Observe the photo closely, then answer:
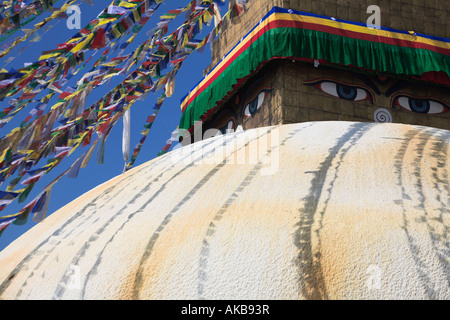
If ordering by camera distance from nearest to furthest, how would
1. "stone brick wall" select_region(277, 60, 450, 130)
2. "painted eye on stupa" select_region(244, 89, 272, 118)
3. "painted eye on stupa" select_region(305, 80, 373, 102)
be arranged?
1. "stone brick wall" select_region(277, 60, 450, 130)
2. "painted eye on stupa" select_region(305, 80, 373, 102)
3. "painted eye on stupa" select_region(244, 89, 272, 118)

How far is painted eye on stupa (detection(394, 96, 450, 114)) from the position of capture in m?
7.66

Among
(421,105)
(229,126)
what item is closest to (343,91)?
(421,105)

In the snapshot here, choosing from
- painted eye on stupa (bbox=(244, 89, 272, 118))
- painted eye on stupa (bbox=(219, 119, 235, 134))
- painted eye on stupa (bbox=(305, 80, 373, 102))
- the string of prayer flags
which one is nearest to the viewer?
the string of prayer flags

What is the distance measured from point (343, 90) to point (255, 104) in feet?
3.71

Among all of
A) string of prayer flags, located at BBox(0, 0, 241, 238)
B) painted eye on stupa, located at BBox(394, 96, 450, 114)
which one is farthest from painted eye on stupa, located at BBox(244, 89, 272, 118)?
string of prayer flags, located at BBox(0, 0, 241, 238)

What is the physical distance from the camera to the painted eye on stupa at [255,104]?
758 centimetres

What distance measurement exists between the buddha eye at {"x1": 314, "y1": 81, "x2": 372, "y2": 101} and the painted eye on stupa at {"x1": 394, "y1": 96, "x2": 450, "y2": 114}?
17.9 inches

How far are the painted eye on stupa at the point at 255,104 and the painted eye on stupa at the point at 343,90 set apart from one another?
0.56 m

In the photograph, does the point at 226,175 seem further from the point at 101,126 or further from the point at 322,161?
the point at 101,126

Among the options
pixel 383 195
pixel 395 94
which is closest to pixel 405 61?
pixel 395 94

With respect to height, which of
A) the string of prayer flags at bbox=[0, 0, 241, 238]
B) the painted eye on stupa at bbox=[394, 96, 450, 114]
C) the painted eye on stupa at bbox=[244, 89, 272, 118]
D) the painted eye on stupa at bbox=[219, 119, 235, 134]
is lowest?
the painted eye on stupa at bbox=[219, 119, 235, 134]

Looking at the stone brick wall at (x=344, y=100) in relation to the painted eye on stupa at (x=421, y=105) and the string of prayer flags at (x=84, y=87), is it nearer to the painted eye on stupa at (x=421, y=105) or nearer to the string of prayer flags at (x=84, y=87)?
the painted eye on stupa at (x=421, y=105)

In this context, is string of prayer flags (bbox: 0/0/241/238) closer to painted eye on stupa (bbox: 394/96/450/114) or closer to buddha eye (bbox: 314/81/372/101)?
buddha eye (bbox: 314/81/372/101)

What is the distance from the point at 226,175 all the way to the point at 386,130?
20.6 inches
